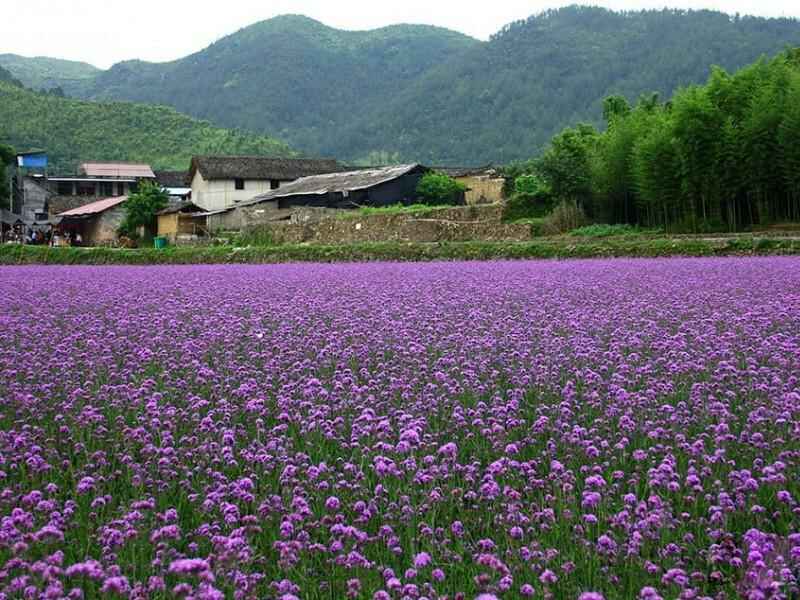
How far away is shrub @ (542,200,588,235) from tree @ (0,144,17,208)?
129 feet

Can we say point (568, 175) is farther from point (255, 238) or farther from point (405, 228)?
point (255, 238)

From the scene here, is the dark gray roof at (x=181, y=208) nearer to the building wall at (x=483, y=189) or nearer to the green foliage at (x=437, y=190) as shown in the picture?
the green foliage at (x=437, y=190)

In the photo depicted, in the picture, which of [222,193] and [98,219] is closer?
[98,219]

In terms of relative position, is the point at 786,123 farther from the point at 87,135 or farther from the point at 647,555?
the point at 87,135

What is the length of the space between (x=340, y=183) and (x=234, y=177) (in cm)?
1037

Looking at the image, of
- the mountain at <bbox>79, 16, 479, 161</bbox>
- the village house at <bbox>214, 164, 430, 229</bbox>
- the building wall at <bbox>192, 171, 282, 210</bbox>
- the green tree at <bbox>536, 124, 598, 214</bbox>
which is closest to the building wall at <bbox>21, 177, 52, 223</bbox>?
the building wall at <bbox>192, 171, 282, 210</bbox>

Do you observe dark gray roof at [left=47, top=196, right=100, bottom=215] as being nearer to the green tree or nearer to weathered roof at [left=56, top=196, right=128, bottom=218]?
weathered roof at [left=56, top=196, right=128, bottom=218]

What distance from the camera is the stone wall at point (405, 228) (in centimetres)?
2894

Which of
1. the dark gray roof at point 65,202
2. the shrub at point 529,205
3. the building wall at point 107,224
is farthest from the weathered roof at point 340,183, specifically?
the dark gray roof at point 65,202

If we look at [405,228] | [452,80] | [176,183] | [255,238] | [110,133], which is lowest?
[405,228]

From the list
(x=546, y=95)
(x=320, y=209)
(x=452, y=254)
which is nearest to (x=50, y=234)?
(x=320, y=209)

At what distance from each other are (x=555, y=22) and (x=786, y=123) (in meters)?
135

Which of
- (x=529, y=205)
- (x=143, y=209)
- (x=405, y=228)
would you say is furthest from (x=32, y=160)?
(x=529, y=205)

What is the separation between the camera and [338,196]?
137 ft
